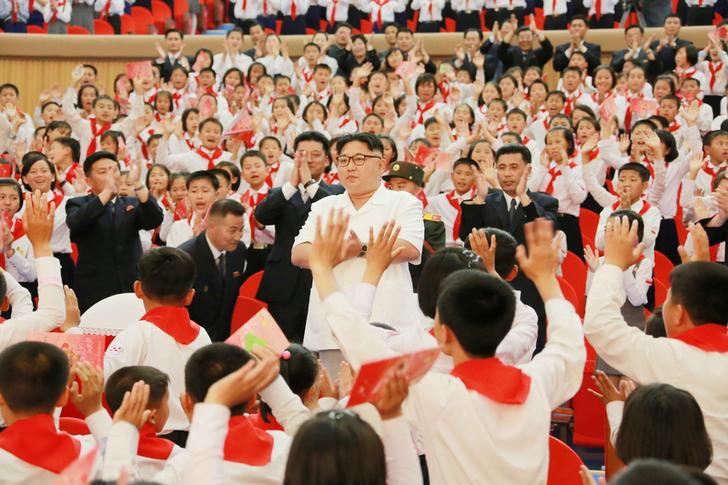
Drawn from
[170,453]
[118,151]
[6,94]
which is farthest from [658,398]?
[6,94]

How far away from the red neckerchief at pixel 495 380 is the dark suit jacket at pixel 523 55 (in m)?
11.0

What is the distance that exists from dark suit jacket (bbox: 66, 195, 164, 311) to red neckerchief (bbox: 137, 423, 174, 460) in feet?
11.9

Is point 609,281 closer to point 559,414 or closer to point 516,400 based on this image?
point 516,400

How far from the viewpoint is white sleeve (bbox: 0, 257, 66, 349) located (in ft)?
10.3

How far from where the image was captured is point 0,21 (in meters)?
15.1

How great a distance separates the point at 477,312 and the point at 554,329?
0.99 feet

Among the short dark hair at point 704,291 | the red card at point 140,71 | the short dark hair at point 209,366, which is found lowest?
the short dark hair at point 209,366

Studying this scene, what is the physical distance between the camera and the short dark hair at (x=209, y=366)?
2682mm

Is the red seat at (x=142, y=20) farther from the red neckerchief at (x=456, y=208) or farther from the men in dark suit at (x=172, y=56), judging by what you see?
the red neckerchief at (x=456, y=208)

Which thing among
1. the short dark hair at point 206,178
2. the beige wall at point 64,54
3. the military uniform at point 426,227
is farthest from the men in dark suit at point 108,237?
the beige wall at point 64,54

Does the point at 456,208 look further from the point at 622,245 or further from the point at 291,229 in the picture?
the point at 622,245

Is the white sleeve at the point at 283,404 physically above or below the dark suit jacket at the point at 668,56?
below

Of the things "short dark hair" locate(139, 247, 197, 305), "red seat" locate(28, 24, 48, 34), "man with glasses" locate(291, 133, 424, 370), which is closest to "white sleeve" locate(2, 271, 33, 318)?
"short dark hair" locate(139, 247, 197, 305)

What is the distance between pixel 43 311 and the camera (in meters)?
3.14
